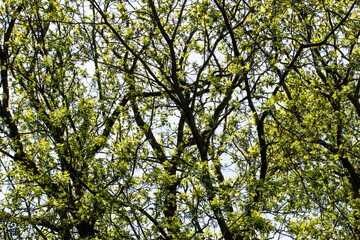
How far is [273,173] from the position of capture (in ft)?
37.2

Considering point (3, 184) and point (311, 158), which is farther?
point (311, 158)

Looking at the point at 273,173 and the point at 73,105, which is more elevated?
the point at 73,105

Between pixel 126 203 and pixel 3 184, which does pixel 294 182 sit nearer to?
pixel 126 203

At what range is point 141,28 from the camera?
11.4 metres

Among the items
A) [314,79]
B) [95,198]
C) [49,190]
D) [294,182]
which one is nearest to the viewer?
[95,198]

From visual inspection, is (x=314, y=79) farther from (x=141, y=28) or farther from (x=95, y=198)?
(x=95, y=198)

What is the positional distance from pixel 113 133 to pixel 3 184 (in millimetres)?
3299

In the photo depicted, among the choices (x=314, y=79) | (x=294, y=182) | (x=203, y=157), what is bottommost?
(x=294, y=182)

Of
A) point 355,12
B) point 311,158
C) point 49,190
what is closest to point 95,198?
point 49,190

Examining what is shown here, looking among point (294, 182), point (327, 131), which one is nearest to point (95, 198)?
point (294, 182)

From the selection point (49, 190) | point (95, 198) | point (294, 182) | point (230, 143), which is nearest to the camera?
point (95, 198)

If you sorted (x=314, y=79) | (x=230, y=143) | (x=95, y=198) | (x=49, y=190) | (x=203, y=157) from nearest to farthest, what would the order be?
(x=95, y=198)
(x=49, y=190)
(x=203, y=157)
(x=230, y=143)
(x=314, y=79)

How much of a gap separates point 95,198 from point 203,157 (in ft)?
10.5

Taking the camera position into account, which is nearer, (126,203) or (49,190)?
(126,203)
